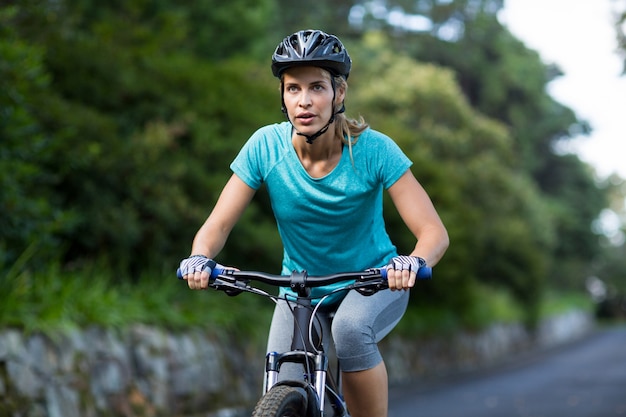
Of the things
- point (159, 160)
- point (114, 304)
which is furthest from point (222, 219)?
point (159, 160)

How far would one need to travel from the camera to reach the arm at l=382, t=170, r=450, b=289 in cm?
385

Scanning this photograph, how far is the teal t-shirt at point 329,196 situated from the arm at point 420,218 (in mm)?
53

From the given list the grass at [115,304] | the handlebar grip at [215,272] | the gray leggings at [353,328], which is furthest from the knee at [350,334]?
the grass at [115,304]

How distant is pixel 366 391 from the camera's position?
12.8 feet

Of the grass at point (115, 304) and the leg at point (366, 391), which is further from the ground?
the grass at point (115, 304)

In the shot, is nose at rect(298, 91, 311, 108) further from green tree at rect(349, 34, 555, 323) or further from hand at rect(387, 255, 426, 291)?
green tree at rect(349, 34, 555, 323)

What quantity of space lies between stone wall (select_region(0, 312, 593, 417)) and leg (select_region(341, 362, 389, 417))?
3551 mm

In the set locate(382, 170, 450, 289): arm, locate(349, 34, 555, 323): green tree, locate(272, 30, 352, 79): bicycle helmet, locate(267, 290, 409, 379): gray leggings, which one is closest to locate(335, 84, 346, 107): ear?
locate(272, 30, 352, 79): bicycle helmet

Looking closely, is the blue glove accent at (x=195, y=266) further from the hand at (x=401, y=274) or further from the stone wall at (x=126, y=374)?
A: the stone wall at (x=126, y=374)

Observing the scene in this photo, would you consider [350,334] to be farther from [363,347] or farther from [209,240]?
[209,240]

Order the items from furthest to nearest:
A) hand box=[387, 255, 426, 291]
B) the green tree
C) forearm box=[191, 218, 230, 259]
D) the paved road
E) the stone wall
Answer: the green tree → the paved road → the stone wall → forearm box=[191, 218, 230, 259] → hand box=[387, 255, 426, 291]

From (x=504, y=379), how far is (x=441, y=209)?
11.9 feet

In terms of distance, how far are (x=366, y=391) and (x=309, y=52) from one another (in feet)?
4.54

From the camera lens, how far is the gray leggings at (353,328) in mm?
3789
